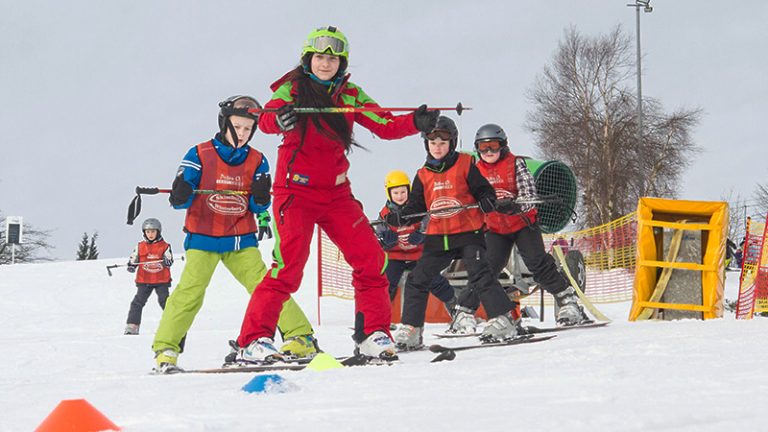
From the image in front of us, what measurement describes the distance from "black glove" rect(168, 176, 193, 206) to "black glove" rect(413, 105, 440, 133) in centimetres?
155

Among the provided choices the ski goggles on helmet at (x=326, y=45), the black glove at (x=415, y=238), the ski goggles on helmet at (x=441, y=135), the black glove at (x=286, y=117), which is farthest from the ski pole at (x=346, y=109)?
the black glove at (x=415, y=238)

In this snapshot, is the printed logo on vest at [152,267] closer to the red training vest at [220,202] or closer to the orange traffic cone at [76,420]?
the red training vest at [220,202]

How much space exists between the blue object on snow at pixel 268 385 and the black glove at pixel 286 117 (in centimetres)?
172

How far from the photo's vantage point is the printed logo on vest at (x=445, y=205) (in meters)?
5.82

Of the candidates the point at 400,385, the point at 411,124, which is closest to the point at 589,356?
the point at 400,385

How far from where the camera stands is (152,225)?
11.8 m

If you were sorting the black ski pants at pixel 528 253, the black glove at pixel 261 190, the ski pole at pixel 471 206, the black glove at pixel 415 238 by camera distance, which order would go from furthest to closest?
the black glove at pixel 415 238 < the black ski pants at pixel 528 253 < the ski pole at pixel 471 206 < the black glove at pixel 261 190

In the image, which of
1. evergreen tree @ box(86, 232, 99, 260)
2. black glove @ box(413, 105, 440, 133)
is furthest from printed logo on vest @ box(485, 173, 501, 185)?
evergreen tree @ box(86, 232, 99, 260)

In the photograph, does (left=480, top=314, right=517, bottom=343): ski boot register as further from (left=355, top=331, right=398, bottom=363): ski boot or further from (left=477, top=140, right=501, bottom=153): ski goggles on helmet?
(left=477, top=140, right=501, bottom=153): ski goggles on helmet

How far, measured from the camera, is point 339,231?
465 centimetres

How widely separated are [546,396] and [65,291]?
56.6 feet

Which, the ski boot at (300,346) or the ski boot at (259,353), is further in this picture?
the ski boot at (300,346)

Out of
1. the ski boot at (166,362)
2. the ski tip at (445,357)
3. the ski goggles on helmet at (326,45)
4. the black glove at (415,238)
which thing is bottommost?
the ski boot at (166,362)

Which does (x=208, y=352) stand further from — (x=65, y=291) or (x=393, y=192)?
(x=65, y=291)
